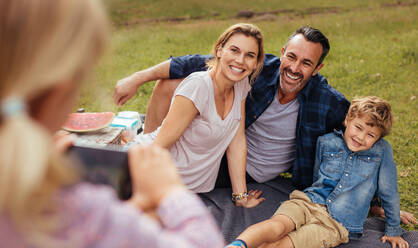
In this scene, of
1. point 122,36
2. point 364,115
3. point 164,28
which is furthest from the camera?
point 164,28

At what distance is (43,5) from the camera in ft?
2.51

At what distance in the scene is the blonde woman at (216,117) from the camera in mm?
2715

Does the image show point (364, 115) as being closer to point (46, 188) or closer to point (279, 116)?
point (279, 116)

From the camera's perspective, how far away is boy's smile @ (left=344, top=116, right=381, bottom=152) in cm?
278

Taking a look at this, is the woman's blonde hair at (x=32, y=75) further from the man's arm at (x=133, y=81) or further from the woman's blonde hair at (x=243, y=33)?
the man's arm at (x=133, y=81)

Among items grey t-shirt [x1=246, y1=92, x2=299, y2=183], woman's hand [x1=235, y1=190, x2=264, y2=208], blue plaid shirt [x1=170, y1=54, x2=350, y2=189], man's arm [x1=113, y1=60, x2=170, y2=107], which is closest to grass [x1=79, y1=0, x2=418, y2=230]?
man's arm [x1=113, y1=60, x2=170, y2=107]

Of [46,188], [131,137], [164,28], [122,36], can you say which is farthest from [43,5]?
[164,28]

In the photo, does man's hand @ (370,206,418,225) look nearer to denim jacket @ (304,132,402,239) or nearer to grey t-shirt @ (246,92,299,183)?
denim jacket @ (304,132,402,239)

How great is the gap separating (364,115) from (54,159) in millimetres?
2495

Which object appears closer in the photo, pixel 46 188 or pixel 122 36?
pixel 46 188

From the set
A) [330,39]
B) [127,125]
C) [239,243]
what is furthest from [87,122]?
[330,39]

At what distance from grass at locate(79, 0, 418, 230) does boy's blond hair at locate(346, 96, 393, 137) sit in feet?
3.60

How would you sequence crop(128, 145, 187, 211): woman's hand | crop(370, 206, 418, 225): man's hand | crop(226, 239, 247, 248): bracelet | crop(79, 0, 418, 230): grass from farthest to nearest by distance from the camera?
crop(79, 0, 418, 230): grass < crop(370, 206, 418, 225): man's hand < crop(226, 239, 247, 248): bracelet < crop(128, 145, 187, 211): woman's hand

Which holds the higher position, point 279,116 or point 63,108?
point 63,108
